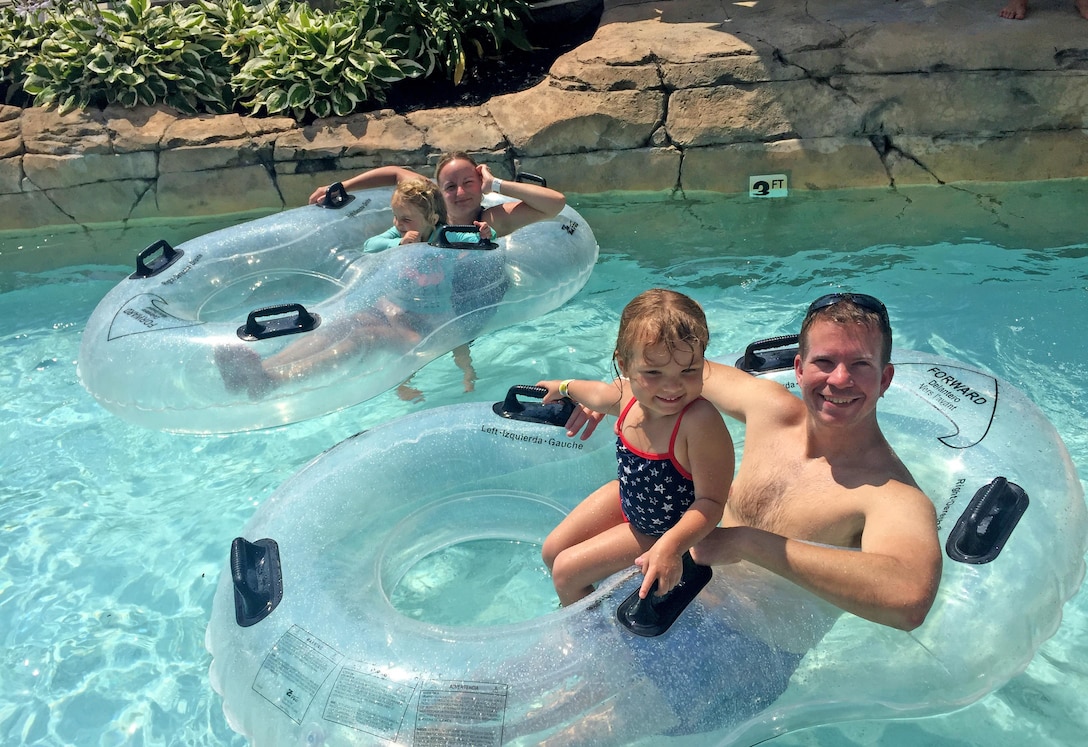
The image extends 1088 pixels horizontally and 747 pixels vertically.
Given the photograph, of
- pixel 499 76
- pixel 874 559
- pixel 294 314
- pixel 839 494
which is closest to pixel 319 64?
pixel 499 76

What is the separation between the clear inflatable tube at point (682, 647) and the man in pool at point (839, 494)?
0.19m

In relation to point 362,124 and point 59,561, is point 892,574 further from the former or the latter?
point 362,124

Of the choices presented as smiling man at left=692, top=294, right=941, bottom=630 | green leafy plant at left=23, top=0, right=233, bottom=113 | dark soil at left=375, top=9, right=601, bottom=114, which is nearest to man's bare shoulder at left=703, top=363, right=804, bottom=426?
smiling man at left=692, top=294, right=941, bottom=630

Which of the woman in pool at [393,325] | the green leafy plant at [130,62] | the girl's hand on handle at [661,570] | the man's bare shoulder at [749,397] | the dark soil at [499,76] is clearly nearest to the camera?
the girl's hand on handle at [661,570]

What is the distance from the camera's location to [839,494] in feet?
7.28

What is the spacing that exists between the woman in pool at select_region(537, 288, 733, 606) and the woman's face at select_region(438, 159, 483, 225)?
188 cm

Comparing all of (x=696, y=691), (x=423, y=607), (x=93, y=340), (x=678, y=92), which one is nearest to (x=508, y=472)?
(x=423, y=607)

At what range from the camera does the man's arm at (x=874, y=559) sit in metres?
1.92

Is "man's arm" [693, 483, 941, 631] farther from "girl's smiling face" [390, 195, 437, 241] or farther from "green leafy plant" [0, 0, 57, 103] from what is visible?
"green leafy plant" [0, 0, 57, 103]

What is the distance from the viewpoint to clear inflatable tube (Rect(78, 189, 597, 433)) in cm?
375

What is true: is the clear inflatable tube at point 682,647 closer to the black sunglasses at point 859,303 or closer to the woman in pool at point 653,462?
the woman in pool at point 653,462

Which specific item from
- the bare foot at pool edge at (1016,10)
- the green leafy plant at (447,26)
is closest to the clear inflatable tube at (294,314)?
the green leafy plant at (447,26)

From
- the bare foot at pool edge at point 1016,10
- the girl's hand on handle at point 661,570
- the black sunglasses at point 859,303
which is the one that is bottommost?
the girl's hand on handle at point 661,570

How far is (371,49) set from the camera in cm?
665
